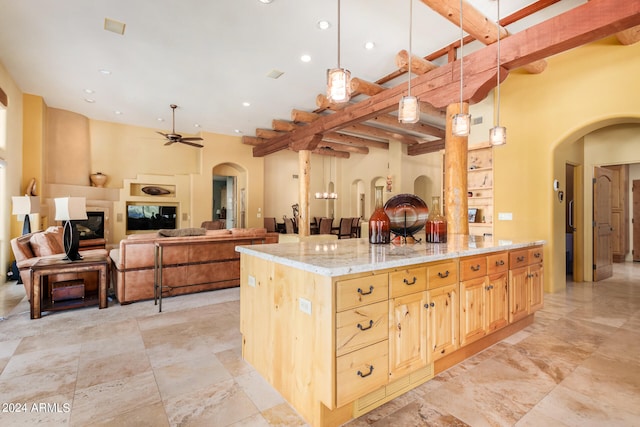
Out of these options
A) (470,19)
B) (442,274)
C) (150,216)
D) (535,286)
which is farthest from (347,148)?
(442,274)

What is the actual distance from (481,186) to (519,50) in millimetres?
2441

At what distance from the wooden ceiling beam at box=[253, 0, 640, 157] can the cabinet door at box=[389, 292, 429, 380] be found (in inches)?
122

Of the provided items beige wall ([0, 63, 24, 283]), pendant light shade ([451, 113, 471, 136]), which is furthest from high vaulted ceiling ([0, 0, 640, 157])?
pendant light shade ([451, 113, 471, 136])

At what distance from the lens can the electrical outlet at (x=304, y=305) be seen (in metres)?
1.73

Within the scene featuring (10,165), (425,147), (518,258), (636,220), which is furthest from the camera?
(425,147)

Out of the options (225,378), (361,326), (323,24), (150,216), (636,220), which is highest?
(323,24)

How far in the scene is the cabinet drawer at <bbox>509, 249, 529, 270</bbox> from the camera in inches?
112

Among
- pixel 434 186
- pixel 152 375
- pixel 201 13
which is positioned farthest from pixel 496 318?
pixel 434 186

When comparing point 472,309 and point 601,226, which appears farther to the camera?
point 601,226

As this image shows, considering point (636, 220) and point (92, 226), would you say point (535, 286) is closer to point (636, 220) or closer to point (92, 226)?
point (636, 220)

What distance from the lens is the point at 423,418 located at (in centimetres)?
181

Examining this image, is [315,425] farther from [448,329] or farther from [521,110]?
[521,110]

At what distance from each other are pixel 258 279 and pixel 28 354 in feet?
7.03

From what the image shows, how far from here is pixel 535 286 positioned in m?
3.20
